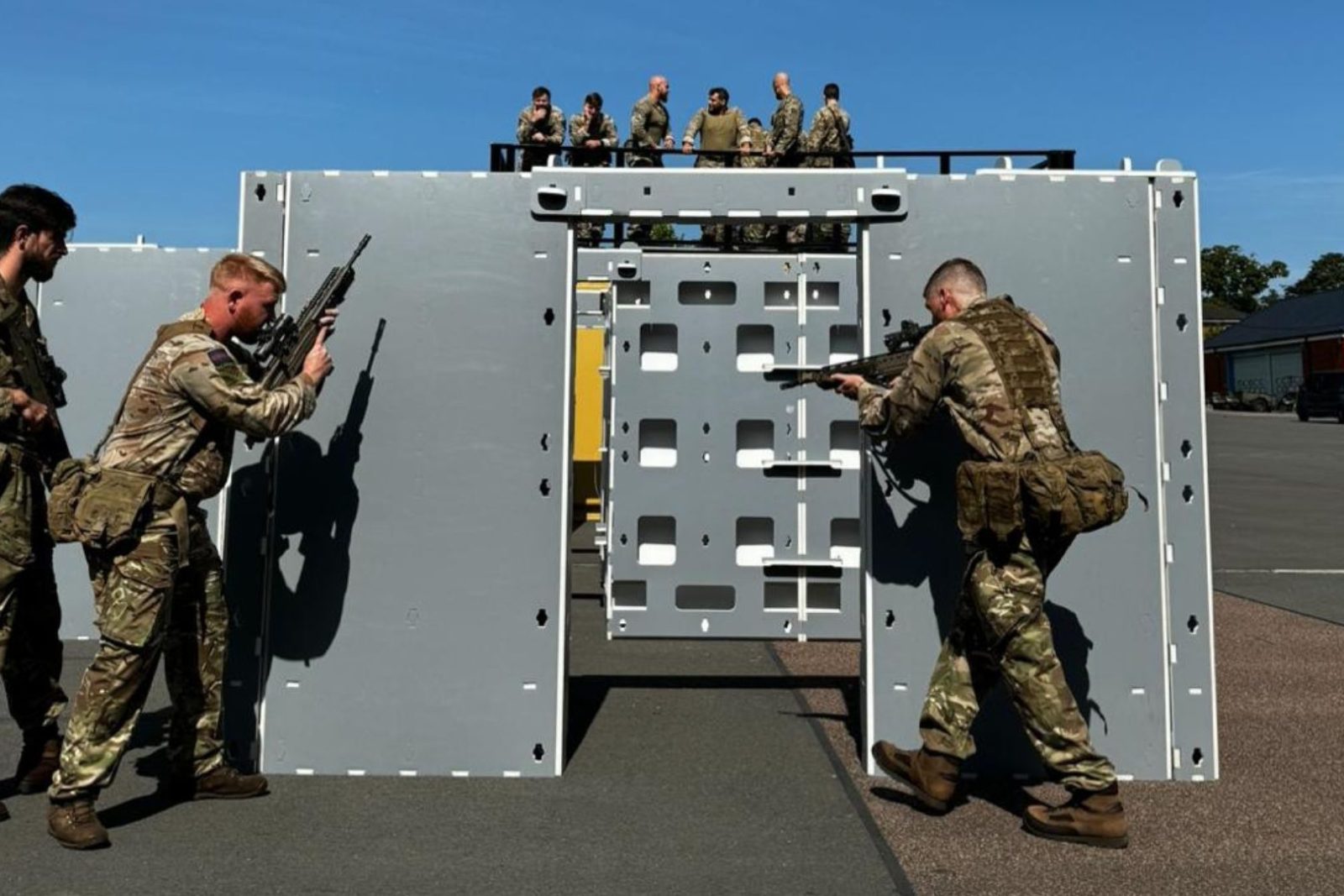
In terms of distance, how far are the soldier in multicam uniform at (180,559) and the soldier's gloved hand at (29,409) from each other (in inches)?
11.2

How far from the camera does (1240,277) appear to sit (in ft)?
381

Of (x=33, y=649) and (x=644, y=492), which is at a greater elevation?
(x=644, y=492)

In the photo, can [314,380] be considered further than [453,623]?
No

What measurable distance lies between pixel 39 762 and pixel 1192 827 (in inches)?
172

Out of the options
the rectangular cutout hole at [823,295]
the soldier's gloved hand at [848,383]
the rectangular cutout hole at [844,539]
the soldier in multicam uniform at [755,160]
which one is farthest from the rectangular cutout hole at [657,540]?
the soldier's gloved hand at [848,383]

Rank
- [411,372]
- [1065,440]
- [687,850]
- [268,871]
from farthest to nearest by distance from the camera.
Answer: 1. [411,372]
2. [1065,440]
3. [687,850]
4. [268,871]

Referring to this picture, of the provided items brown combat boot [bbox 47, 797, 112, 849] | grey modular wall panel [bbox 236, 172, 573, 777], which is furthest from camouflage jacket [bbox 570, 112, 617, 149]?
brown combat boot [bbox 47, 797, 112, 849]

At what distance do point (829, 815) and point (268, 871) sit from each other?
1952mm

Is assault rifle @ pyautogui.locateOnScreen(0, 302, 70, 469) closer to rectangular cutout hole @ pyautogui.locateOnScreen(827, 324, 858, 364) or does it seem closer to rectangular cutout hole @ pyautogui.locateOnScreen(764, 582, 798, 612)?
rectangular cutout hole @ pyautogui.locateOnScreen(764, 582, 798, 612)

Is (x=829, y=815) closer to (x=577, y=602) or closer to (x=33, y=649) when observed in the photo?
(x=33, y=649)

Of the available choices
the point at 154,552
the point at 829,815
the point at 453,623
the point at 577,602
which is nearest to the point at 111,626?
the point at 154,552

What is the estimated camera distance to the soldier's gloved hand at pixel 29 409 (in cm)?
420

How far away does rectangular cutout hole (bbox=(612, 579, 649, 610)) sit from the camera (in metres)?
7.63

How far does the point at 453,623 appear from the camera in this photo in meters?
4.82
